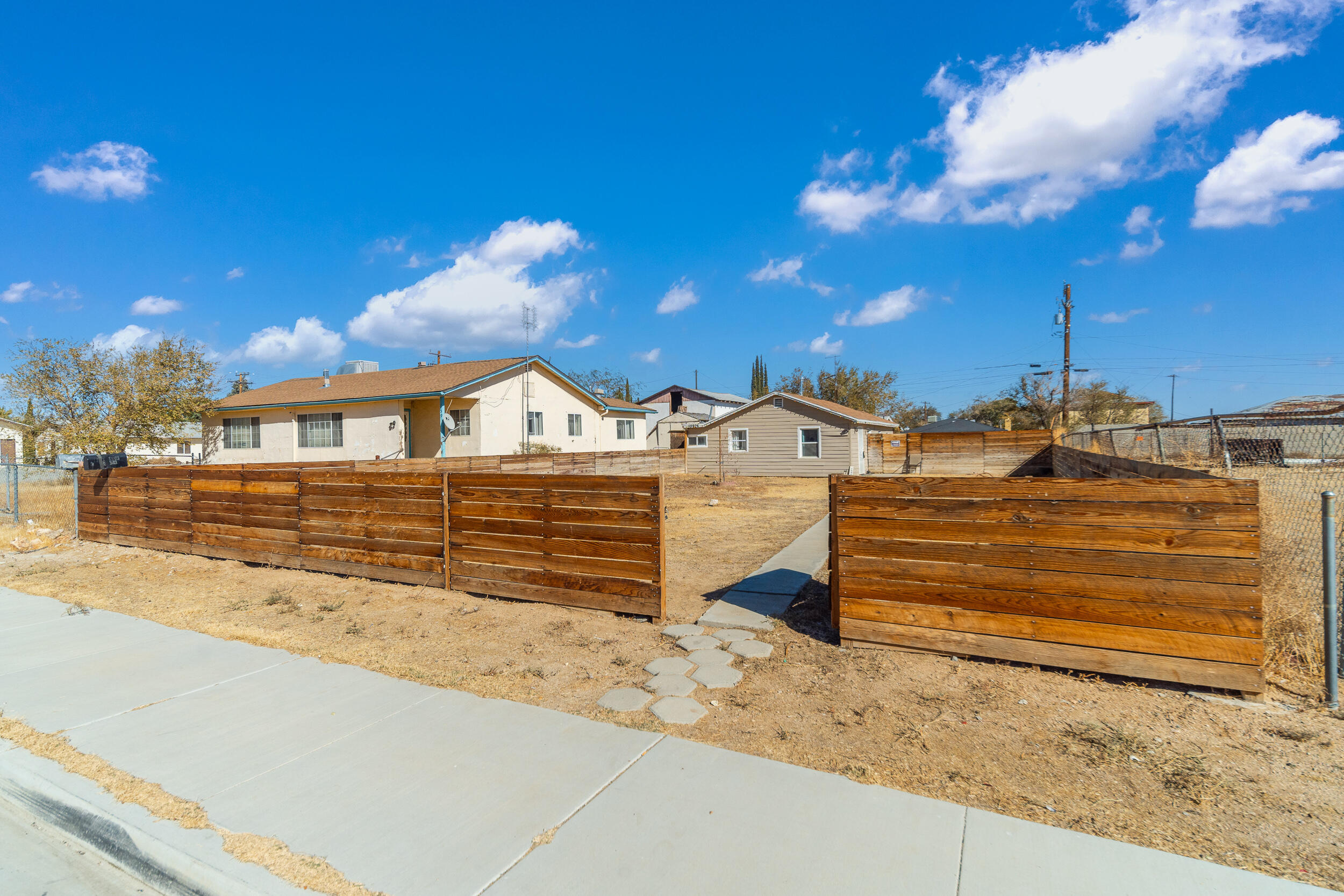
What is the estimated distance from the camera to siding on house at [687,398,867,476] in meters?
25.2

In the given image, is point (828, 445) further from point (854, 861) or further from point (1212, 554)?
point (854, 861)

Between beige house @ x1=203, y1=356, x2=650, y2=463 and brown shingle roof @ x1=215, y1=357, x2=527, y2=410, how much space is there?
0.08 meters

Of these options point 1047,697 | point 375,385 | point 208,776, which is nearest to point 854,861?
point 1047,697

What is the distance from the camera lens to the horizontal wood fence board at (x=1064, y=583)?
12.0ft

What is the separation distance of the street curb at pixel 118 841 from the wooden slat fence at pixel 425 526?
3515mm

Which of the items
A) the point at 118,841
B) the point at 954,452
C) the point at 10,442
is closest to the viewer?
the point at 118,841

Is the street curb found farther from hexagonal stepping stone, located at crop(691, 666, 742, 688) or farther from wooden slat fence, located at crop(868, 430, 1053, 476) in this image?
wooden slat fence, located at crop(868, 430, 1053, 476)

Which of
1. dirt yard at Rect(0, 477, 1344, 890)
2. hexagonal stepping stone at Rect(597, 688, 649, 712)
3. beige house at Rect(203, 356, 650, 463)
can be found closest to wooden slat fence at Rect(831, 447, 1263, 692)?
dirt yard at Rect(0, 477, 1344, 890)

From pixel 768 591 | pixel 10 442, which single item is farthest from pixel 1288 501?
pixel 10 442

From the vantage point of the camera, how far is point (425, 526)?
6934 millimetres

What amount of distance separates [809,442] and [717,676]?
72.9 feet

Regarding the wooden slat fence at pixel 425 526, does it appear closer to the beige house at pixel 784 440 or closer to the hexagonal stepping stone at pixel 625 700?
the hexagonal stepping stone at pixel 625 700

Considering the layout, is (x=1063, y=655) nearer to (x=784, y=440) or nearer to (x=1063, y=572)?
(x=1063, y=572)

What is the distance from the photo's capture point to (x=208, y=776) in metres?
3.12
